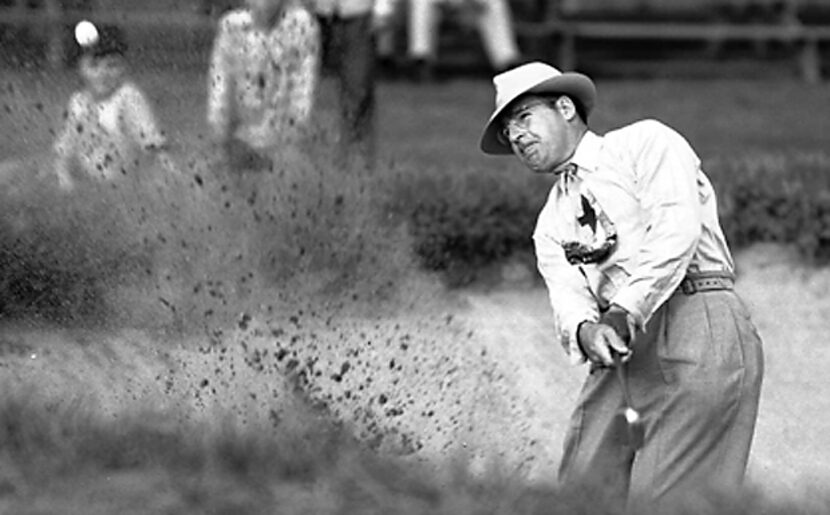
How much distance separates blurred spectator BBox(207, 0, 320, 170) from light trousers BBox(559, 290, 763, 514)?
386cm

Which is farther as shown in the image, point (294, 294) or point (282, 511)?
point (294, 294)

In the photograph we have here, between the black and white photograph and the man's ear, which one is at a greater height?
the man's ear

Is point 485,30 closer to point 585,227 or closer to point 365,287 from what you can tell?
point 365,287

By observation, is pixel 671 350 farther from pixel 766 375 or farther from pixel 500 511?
pixel 766 375

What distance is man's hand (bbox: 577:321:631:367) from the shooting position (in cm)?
559

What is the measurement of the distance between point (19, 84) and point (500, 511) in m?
5.97

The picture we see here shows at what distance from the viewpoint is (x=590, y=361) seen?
19.0ft

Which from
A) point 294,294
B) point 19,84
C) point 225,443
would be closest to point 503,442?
point 294,294

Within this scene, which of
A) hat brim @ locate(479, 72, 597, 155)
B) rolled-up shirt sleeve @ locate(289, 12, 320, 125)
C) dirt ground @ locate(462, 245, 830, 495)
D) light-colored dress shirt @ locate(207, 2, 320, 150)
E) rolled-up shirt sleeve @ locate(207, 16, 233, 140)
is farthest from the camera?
rolled-up shirt sleeve @ locate(289, 12, 320, 125)

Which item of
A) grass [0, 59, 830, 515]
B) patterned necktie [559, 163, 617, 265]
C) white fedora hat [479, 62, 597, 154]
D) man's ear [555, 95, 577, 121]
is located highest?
white fedora hat [479, 62, 597, 154]

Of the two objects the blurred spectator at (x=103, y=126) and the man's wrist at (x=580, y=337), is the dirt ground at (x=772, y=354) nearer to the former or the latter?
the blurred spectator at (x=103, y=126)

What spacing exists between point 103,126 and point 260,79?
1.18 m

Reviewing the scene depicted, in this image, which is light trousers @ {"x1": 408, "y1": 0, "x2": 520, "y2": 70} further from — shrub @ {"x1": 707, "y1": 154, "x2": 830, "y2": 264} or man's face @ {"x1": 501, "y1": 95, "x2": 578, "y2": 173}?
man's face @ {"x1": 501, "y1": 95, "x2": 578, "y2": 173}

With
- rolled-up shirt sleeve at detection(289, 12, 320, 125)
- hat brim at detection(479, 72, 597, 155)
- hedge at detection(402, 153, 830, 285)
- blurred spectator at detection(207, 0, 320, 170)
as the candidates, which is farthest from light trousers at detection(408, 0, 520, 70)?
A: hat brim at detection(479, 72, 597, 155)
